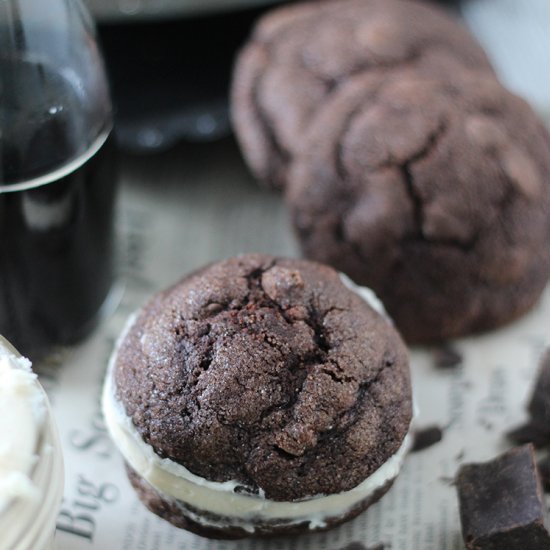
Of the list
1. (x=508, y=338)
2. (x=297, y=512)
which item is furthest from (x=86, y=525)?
(x=508, y=338)

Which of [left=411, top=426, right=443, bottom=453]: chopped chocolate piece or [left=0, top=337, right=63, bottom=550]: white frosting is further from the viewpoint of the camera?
[left=411, top=426, right=443, bottom=453]: chopped chocolate piece

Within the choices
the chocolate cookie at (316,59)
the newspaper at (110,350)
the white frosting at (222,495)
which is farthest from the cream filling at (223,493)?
the chocolate cookie at (316,59)

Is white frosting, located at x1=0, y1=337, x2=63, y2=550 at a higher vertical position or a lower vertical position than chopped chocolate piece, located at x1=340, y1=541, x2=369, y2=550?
higher

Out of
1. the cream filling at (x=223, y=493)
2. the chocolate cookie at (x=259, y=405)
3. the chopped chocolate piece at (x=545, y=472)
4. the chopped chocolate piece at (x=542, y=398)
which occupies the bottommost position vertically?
the chopped chocolate piece at (x=545, y=472)

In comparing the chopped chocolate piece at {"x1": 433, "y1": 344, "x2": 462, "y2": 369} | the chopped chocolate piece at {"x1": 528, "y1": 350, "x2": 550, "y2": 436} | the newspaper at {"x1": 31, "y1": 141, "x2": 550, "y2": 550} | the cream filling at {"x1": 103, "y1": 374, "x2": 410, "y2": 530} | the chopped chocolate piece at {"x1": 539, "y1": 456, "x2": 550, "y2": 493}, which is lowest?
the newspaper at {"x1": 31, "y1": 141, "x2": 550, "y2": 550}

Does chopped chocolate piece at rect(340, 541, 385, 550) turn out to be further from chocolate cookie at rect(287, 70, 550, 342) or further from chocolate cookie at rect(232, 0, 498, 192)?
chocolate cookie at rect(232, 0, 498, 192)

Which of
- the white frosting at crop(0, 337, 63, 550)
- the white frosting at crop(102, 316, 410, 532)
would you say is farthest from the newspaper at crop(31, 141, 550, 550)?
→ the white frosting at crop(0, 337, 63, 550)

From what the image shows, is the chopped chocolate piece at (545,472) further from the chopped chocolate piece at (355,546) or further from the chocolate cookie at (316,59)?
the chocolate cookie at (316,59)

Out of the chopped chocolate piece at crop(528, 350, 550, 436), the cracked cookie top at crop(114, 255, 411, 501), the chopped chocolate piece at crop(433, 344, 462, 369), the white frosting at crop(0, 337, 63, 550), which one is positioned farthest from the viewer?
the chopped chocolate piece at crop(433, 344, 462, 369)
